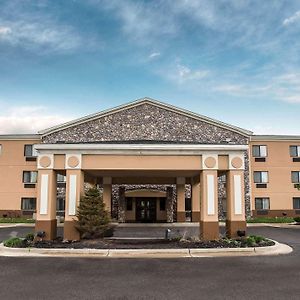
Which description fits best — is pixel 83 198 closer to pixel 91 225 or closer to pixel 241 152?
pixel 91 225

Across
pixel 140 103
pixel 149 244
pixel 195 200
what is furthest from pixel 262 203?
pixel 149 244

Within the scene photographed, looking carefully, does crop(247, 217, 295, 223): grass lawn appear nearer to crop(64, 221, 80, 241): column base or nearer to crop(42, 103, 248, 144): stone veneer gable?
crop(42, 103, 248, 144): stone veneer gable

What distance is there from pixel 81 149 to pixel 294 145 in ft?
89.8

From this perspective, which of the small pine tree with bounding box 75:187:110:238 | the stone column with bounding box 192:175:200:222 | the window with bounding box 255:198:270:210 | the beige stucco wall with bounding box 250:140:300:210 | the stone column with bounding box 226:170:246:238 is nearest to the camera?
the small pine tree with bounding box 75:187:110:238

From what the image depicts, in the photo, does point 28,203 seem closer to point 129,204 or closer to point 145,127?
point 129,204

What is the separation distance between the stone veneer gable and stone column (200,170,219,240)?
18410mm

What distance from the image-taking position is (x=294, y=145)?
39.3 metres

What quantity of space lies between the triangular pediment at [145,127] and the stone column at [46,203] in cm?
1829

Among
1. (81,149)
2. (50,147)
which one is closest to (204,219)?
(81,149)

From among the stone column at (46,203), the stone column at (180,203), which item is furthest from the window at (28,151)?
the stone column at (46,203)

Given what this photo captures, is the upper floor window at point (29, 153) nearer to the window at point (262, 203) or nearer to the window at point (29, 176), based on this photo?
the window at point (29, 176)

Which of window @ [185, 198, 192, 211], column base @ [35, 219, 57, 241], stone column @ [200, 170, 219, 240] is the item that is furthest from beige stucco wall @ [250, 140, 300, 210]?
column base @ [35, 219, 57, 241]

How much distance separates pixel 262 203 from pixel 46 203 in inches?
1028

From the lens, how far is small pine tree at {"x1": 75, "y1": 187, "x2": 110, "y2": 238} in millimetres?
18031
